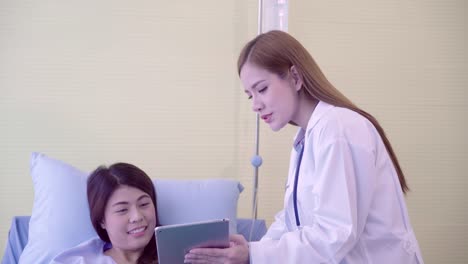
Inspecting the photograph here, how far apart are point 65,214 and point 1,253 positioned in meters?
0.66

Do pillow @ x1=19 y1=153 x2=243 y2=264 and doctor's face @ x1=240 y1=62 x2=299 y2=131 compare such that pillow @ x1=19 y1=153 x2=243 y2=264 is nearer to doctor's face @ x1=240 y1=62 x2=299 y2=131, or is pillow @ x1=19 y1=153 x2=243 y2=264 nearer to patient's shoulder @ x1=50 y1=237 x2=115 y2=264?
patient's shoulder @ x1=50 y1=237 x2=115 y2=264

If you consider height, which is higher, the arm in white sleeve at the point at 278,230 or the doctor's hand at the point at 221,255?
the doctor's hand at the point at 221,255

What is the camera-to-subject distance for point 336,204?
893 mm

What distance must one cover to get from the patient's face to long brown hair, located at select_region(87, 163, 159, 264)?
0.02m

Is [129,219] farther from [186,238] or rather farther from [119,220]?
[186,238]

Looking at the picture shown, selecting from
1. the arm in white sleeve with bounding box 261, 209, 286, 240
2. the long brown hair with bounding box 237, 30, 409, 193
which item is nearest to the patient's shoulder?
the arm in white sleeve with bounding box 261, 209, 286, 240

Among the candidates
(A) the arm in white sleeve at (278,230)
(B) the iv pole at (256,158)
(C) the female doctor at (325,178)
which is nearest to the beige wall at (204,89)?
(B) the iv pole at (256,158)

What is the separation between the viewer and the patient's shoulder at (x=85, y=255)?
1.32m

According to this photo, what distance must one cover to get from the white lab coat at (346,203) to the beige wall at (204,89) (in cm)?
97

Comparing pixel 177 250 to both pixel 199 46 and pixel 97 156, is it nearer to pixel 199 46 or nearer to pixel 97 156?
pixel 97 156

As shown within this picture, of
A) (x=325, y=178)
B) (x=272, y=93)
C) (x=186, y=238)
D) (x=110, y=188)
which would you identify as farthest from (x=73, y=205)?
(x=325, y=178)

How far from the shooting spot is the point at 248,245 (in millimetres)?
1027

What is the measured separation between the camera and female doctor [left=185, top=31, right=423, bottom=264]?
35.6 inches

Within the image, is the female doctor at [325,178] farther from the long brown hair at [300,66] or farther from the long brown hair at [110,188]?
the long brown hair at [110,188]
